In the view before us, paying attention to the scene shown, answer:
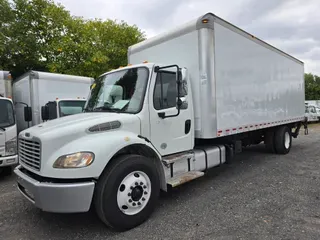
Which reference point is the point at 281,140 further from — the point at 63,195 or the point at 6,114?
the point at 6,114

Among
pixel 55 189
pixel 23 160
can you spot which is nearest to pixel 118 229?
pixel 55 189

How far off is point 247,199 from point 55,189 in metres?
3.27

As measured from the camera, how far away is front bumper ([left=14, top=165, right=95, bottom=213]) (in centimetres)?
290

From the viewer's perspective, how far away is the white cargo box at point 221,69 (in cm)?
457

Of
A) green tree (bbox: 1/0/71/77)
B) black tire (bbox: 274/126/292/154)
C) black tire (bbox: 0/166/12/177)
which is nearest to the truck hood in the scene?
black tire (bbox: 0/166/12/177)

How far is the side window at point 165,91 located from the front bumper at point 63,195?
1.71 metres

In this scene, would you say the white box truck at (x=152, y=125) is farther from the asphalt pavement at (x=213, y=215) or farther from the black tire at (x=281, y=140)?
the black tire at (x=281, y=140)

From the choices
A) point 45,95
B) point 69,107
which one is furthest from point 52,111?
point 45,95

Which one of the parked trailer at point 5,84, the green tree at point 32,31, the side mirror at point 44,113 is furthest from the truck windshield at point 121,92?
the green tree at point 32,31

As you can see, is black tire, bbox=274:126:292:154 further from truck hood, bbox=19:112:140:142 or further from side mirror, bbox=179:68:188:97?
truck hood, bbox=19:112:140:142

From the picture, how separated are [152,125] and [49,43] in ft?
44.3

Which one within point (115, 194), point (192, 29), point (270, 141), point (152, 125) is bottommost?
point (270, 141)

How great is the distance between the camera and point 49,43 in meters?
14.7

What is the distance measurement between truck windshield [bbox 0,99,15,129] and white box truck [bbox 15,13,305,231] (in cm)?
274
